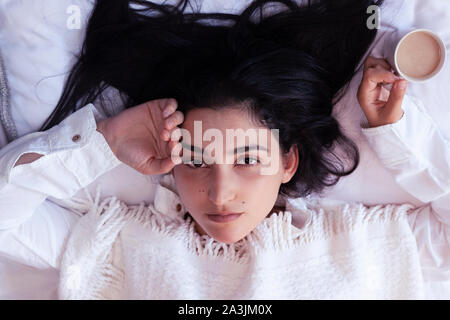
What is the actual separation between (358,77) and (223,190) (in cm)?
43

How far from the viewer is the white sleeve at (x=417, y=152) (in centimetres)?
91

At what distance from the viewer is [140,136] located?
0.95m

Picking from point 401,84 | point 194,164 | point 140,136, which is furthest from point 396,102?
point 140,136

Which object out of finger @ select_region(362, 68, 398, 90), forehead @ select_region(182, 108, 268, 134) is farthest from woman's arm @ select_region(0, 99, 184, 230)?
finger @ select_region(362, 68, 398, 90)

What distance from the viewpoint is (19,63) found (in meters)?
0.95

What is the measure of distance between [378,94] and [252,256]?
1.60 ft

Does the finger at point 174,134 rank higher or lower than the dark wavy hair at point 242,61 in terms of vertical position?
lower

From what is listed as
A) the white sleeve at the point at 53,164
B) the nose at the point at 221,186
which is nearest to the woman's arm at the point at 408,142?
the nose at the point at 221,186

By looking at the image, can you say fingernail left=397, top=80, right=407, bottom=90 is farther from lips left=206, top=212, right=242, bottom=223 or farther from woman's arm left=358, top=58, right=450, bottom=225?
lips left=206, top=212, right=242, bottom=223

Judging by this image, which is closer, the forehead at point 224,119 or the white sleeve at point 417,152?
the forehead at point 224,119

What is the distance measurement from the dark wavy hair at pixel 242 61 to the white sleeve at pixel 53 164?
3.3 inches

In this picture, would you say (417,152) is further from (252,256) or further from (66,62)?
(66,62)

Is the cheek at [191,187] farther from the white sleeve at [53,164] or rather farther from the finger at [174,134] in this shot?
the white sleeve at [53,164]

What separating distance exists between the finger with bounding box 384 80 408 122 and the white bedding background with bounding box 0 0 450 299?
0.08 metres
